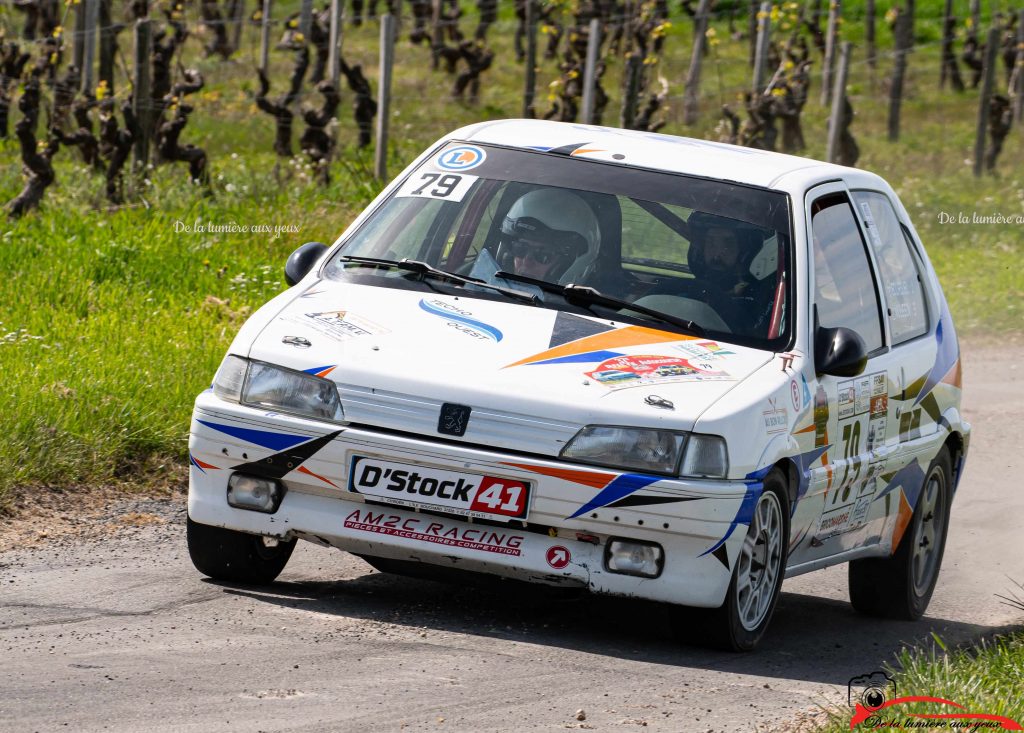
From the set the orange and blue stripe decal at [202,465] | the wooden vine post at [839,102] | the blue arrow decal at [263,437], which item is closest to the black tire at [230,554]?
the orange and blue stripe decal at [202,465]

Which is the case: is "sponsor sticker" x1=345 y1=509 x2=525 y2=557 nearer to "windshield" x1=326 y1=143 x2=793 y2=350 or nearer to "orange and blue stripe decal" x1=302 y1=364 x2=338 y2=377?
"orange and blue stripe decal" x1=302 y1=364 x2=338 y2=377

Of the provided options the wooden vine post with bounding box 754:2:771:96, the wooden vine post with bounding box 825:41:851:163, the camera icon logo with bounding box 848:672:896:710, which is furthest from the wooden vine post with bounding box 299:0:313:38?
the camera icon logo with bounding box 848:672:896:710

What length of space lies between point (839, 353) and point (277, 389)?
6.67 ft

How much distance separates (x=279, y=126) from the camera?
20.2 metres

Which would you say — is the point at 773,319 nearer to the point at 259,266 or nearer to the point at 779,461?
the point at 779,461

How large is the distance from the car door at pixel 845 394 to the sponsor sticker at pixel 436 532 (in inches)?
50.7

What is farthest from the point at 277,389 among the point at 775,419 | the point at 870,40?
the point at 870,40

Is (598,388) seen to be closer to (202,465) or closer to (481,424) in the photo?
(481,424)

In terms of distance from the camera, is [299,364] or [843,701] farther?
[299,364]

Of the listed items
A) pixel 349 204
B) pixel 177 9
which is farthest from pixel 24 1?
pixel 349 204

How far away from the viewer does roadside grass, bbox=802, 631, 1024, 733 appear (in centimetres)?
477

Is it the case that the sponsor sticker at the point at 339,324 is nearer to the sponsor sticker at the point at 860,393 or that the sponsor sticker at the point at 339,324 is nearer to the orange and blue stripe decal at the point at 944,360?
the sponsor sticker at the point at 860,393

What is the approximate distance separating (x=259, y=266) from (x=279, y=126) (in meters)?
8.02

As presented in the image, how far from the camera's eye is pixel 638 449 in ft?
18.0
